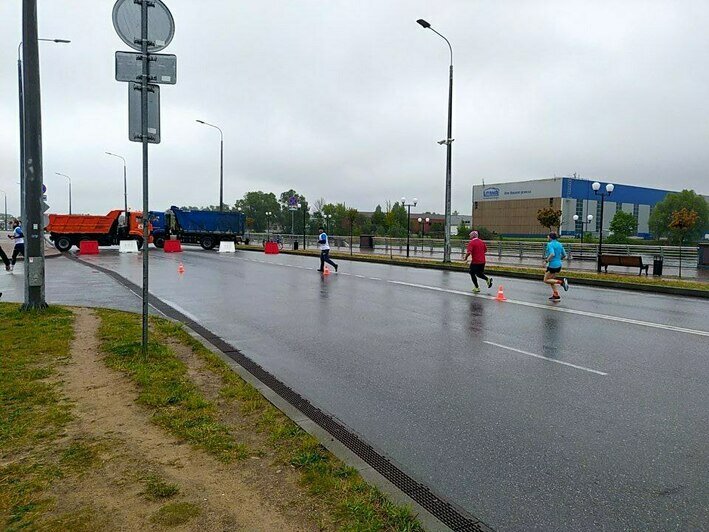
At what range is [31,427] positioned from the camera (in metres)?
4.06

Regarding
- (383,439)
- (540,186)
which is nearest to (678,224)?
(383,439)

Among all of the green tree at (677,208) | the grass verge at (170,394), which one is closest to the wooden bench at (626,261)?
the grass verge at (170,394)

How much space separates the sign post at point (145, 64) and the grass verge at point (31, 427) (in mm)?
1440

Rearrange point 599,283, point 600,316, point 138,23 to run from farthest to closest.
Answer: point 599,283 < point 600,316 < point 138,23

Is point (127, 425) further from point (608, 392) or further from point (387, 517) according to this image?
point (608, 392)

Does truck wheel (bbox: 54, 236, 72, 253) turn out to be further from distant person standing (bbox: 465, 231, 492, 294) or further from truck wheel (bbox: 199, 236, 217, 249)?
distant person standing (bbox: 465, 231, 492, 294)

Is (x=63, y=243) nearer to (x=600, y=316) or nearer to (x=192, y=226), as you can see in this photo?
(x=192, y=226)

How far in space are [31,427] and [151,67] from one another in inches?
160

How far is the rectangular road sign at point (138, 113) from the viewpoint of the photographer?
19.6 feet

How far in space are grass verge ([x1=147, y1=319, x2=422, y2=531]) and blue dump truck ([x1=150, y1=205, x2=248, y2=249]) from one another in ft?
129

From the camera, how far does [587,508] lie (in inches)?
128

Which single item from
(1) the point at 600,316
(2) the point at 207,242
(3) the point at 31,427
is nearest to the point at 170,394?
(3) the point at 31,427

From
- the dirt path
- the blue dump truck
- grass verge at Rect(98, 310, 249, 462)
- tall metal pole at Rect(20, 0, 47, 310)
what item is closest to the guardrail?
the blue dump truck

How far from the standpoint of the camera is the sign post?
5.88 m
